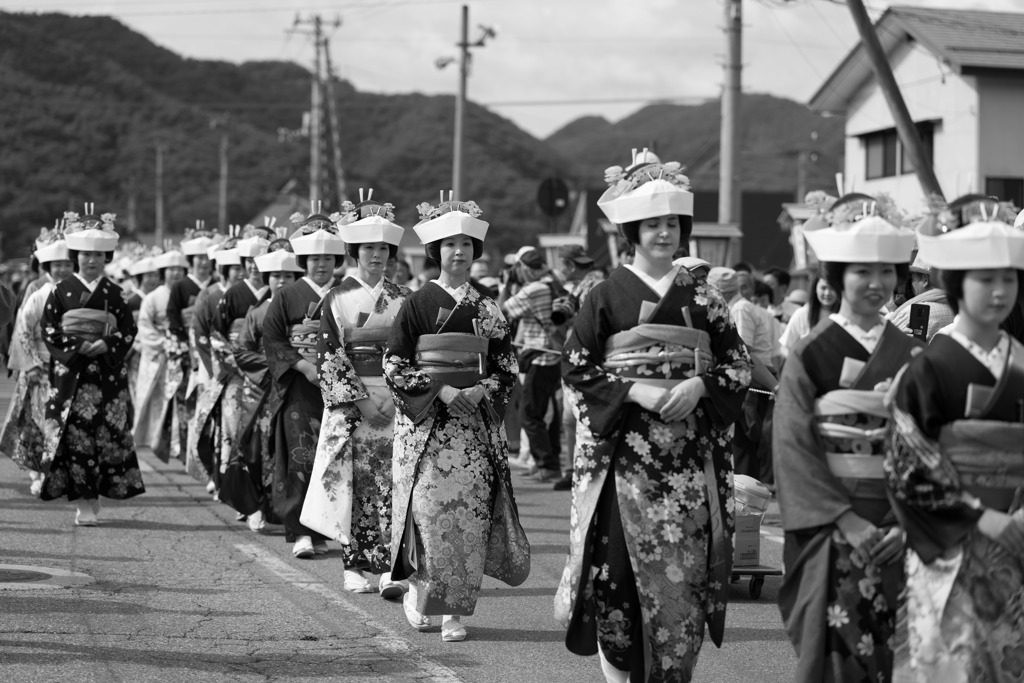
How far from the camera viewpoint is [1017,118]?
82.1 feet

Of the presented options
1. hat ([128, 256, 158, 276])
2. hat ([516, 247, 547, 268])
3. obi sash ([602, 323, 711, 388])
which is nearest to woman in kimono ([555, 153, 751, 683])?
obi sash ([602, 323, 711, 388])

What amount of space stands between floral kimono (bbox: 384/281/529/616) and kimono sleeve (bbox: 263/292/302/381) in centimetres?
215

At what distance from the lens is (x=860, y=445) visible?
442 cm

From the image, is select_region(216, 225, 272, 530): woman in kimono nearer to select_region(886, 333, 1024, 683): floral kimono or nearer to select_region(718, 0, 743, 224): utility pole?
select_region(886, 333, 1024, 683): floral kimono

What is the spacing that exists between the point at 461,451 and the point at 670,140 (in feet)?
431

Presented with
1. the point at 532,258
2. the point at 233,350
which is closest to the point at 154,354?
the point at 233,350

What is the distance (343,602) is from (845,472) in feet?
12.7

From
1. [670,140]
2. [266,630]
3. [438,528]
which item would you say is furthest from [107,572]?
[670,140]

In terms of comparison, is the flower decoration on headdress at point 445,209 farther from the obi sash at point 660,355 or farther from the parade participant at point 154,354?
the parade participant at point 154,354

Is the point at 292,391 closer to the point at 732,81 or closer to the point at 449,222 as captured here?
the point at 449,222

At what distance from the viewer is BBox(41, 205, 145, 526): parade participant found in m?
10.2

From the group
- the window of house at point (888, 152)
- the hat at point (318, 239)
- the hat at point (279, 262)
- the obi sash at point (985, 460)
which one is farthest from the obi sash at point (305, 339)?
the window of house at point (888, 152)

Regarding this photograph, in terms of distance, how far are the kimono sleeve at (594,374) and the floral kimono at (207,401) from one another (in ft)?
20.1

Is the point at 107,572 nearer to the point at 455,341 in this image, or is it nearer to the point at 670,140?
the point at 455,341
